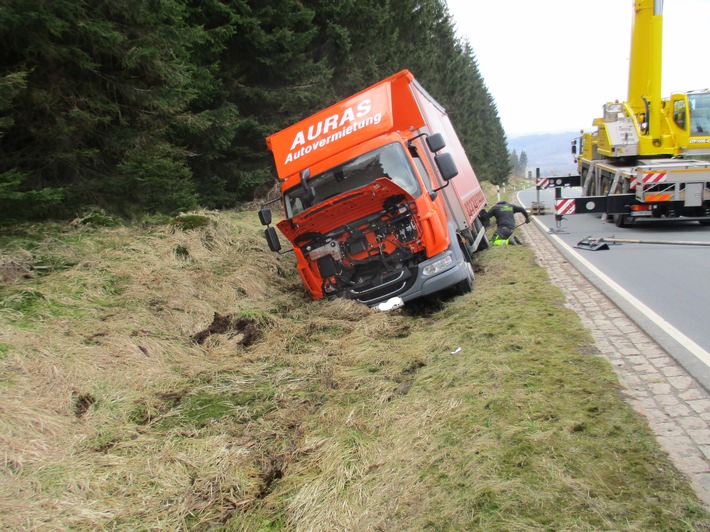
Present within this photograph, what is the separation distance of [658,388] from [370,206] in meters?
4.22

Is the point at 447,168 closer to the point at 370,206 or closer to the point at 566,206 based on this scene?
the point at 370,206

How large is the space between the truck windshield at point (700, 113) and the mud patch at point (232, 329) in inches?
491

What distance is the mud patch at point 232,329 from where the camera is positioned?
5648 mm

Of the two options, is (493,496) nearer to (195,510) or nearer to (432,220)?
(195,510)

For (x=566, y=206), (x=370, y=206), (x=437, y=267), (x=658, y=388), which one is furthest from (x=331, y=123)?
(x=566, y=206)

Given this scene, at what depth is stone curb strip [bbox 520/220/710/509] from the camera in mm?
2725

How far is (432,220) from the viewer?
6.68 m

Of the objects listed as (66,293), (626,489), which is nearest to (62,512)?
(626,489)

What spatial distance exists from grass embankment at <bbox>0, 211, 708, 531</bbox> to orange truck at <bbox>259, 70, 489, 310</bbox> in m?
0.52

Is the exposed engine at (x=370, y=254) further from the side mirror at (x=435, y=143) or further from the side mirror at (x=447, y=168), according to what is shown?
the side mirror at (x=435, y=143)

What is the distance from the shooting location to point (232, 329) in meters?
5.92

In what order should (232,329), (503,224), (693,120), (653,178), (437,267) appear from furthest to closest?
(693,120) < (503,224) < (653,178) < (437,267) < (232,329)

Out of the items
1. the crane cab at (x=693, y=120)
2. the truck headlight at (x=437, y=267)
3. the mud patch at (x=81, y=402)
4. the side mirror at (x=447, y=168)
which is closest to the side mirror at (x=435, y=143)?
the side mirror at (x=447, y=168)

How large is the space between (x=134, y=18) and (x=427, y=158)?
5152mm
